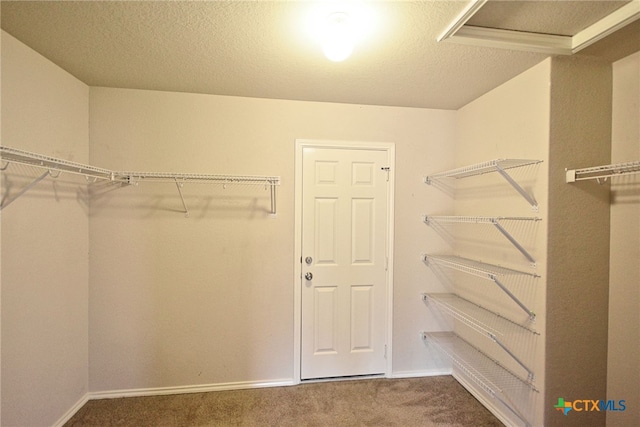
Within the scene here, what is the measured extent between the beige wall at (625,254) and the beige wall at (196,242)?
1.50 meters

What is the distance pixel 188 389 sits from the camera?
230 centimetres

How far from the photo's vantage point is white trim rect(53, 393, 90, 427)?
1.92 meters

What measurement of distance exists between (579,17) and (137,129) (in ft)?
9.27

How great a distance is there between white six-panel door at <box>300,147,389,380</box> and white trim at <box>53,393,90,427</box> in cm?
164

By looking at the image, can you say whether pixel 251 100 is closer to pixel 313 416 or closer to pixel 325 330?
pixel 325 330

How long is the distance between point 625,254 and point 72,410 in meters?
3.73

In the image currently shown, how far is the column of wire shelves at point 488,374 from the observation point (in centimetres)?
188

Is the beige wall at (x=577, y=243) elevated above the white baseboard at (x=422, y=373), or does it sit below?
above

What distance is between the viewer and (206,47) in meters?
1.65

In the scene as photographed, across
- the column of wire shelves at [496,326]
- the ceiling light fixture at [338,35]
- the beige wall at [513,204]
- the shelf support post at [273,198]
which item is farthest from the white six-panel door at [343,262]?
the ceiling light fixture at [338,35]

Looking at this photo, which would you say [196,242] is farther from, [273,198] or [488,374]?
[488,374]

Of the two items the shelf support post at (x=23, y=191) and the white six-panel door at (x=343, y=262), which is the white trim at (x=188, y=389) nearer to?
the white six-panel door at (x=343, y=262)

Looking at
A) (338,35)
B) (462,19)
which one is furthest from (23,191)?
(462,19)

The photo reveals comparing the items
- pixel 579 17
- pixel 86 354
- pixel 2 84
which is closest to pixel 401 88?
pixel 579 17
